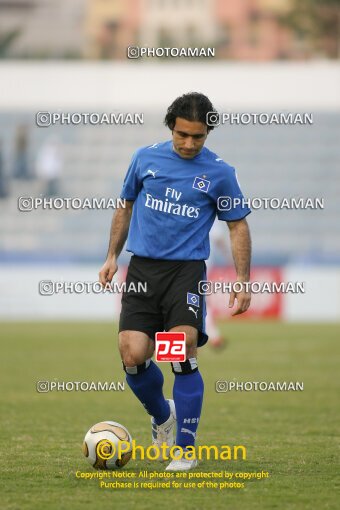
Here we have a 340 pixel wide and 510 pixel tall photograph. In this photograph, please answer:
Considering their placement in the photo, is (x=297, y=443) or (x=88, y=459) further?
(x=297, y=443)

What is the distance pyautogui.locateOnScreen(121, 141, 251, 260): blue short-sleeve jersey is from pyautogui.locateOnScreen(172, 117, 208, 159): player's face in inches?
4.3

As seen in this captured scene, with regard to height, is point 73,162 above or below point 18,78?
below

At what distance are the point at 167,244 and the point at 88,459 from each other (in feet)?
4.42

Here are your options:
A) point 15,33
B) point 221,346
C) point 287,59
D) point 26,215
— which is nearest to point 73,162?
point 26,215

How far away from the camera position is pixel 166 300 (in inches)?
275

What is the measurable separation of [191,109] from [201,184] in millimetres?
462

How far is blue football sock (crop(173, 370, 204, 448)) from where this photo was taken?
6.91 metres

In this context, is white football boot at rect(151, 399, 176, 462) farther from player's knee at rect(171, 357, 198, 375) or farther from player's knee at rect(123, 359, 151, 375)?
player's knee at rect(171, 357, 198, 375)

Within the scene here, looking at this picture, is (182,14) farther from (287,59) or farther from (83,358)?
(83,358)

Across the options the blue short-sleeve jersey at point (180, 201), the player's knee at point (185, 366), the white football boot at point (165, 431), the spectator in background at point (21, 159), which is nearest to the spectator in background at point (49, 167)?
the spectator in background at point (21, 159)

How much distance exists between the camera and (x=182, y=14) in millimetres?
55438

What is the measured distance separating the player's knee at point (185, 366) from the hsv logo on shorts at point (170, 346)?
0.06 m

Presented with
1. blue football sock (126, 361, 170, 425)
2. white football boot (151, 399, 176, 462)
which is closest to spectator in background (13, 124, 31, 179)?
white football boot (151, 399, 176, 462)

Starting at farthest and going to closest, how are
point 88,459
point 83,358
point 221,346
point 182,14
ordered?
point 182,14 → point 221,346 → point 83,358 → point 88,459
